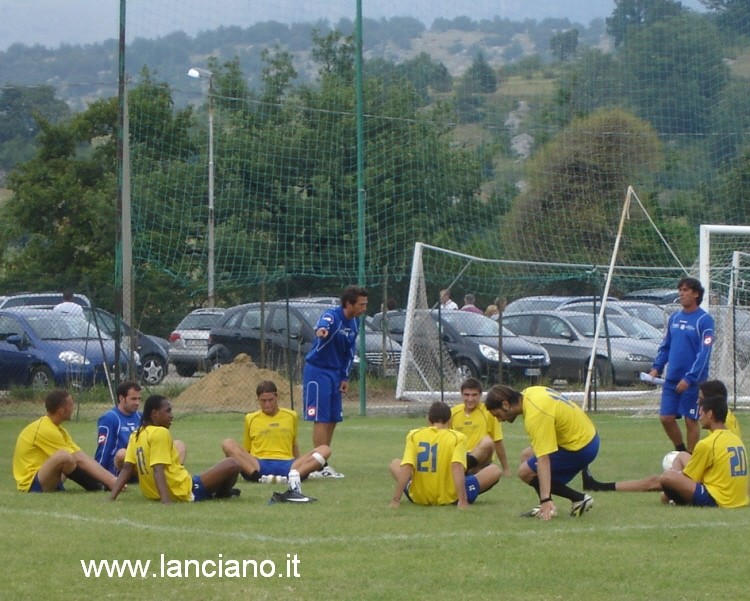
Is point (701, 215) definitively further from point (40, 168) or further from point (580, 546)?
point (40, 168)

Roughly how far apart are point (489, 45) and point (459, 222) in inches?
187

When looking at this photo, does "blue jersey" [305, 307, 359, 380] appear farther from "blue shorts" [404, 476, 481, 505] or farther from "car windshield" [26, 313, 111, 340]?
"car windshield" [26, 313, 111, 340]

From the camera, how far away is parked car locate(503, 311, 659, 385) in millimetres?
24516

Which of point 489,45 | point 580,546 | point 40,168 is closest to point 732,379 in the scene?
point 489,45

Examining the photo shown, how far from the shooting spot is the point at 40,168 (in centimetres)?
3947

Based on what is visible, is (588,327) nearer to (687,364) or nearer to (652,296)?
(652,296)

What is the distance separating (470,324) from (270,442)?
12122 mm

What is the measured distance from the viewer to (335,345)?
1351 cm

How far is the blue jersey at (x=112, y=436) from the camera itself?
11930mm

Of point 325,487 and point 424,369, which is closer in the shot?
point 325,487

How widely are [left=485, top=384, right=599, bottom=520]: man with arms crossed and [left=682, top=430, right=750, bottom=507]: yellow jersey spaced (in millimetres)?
820

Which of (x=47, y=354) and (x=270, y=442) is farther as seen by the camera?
(x=47, y=354)

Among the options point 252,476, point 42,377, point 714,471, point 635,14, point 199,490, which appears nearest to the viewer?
point 714,471

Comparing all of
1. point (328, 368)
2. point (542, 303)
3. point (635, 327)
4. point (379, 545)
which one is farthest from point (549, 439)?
point (542, 303)
